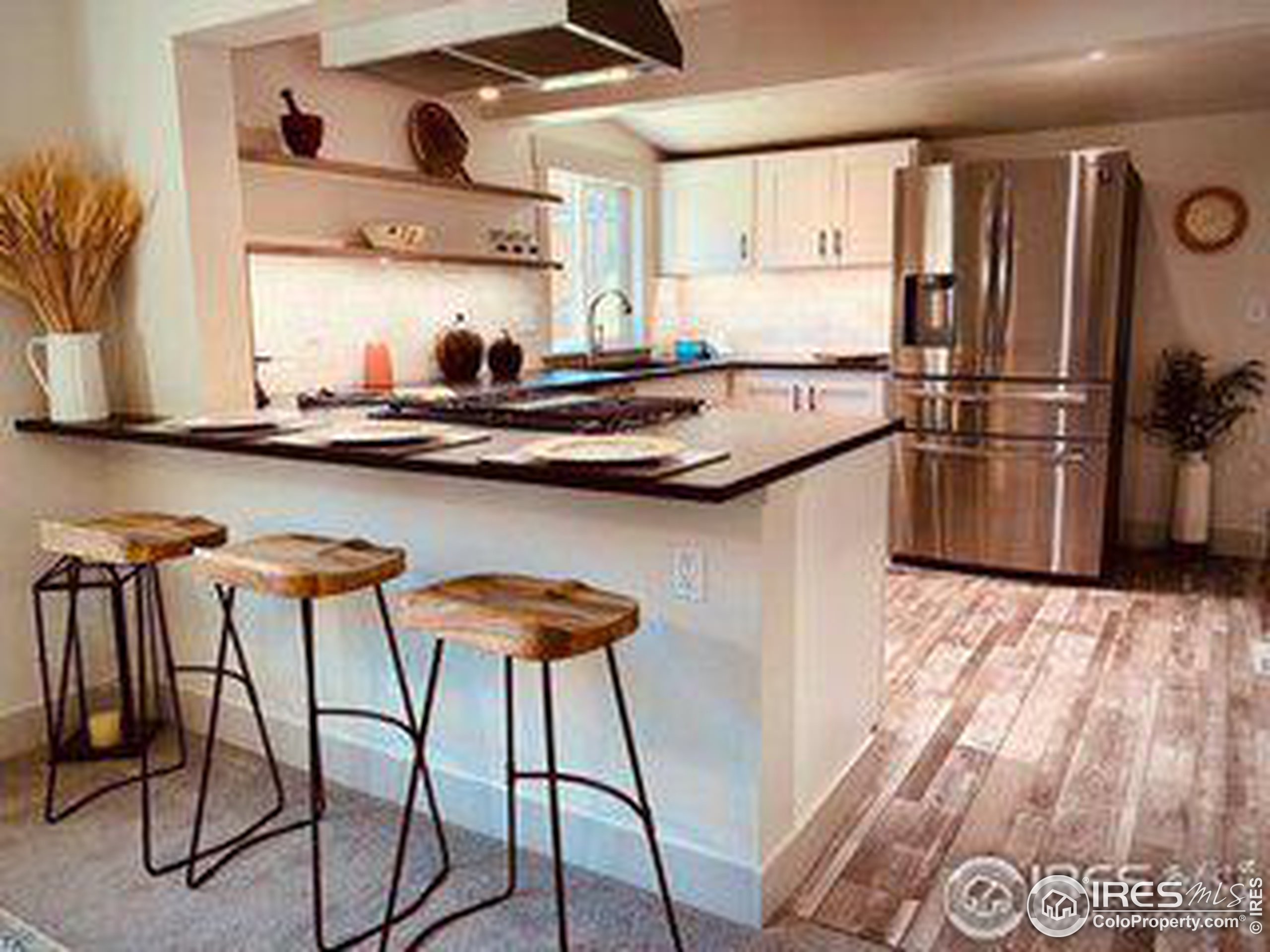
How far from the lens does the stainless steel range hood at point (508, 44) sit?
7.57 ft

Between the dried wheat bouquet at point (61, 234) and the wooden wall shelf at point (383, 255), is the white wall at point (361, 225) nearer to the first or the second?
the wooden wall shelf at point (383, 255)

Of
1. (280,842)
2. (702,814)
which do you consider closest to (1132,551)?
(702,814)

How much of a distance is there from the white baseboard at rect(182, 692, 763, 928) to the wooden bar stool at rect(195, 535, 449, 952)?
12 centimetres

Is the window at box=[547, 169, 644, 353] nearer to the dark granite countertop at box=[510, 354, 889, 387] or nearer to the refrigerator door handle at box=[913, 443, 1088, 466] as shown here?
the dark granite countertop at box=[510, 354, 889, 387]

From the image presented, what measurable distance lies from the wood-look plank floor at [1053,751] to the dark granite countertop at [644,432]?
0.96m

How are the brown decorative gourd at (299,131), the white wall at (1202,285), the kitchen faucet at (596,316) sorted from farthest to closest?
the kitchen faucet at (596,316) → the white wall at (1202,285) → the brown decorative gourd at (299,131)

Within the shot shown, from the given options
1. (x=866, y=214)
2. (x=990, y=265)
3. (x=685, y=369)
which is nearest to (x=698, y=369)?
(x=685, y=369)

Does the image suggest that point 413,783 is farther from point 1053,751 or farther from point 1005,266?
point 1005,266

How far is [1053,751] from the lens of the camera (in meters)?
2.85

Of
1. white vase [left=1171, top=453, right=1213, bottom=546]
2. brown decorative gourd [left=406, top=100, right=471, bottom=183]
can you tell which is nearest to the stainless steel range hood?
brown decorative gourd [left=406, top=100, right=471, bottom=183]

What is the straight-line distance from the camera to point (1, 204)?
8.64 feet

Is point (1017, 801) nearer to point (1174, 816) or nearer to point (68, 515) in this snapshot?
point (1174, 816)

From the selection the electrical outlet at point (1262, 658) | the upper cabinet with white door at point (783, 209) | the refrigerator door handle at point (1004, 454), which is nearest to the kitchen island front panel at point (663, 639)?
the electrical outlet at point (1262, 658)

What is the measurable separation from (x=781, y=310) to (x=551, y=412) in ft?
12.2
